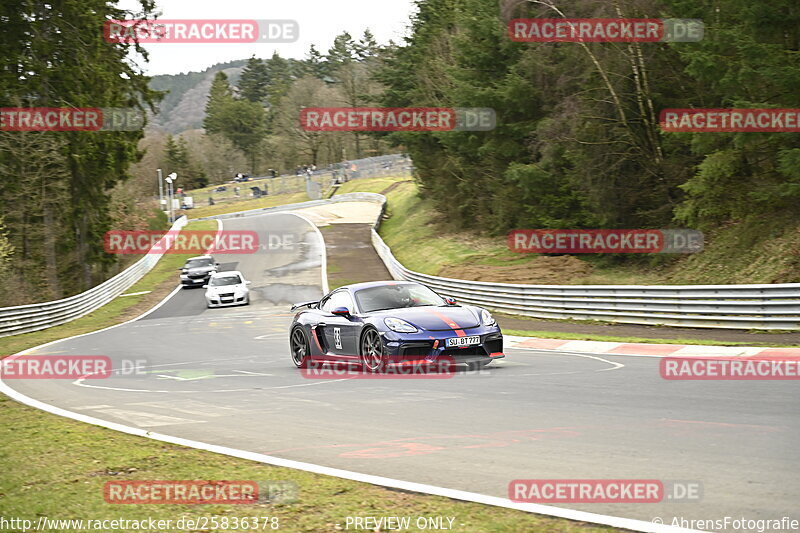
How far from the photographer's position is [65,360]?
19.1 metres

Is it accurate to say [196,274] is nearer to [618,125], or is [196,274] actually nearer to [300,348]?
[618,125]

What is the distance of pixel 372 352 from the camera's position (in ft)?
41.0

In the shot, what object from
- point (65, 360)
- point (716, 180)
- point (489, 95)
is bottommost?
point (65, 360)

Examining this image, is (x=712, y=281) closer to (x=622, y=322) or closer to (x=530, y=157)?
(x=622, y=322)

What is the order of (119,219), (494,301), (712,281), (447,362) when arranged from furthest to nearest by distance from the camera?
(119,219)
(494,301)
(712,281)
(447,362)

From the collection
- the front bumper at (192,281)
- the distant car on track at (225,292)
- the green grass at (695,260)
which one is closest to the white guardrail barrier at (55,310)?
the front bumper at (192,281)

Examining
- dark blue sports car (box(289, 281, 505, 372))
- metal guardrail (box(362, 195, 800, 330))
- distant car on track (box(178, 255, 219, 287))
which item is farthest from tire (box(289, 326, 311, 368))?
distant car on track (box(178, 255, 219, 287))

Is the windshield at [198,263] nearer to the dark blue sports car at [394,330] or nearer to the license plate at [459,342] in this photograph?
the dark blue sports car at [394,330]

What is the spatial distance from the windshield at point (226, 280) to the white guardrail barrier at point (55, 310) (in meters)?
5.40

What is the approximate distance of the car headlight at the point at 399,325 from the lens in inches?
467

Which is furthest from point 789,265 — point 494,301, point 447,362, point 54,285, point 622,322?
point 54,285

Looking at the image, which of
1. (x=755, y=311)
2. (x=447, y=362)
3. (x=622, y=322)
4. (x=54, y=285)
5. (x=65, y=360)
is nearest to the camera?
(x=447, y=362)

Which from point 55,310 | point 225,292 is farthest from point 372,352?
point 225,292

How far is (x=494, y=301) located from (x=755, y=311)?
10.9 metres
